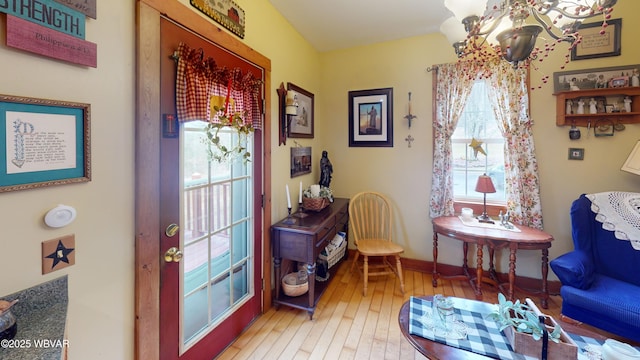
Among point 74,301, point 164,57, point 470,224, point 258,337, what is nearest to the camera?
point 74,301

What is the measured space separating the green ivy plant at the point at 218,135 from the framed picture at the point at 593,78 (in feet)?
9.30

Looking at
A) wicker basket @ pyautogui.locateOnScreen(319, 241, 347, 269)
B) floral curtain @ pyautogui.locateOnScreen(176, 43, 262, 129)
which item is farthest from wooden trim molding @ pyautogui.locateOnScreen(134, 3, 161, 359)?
wicker basket @ pyautogui.locateOnScreen(319, 241, 347, 269)

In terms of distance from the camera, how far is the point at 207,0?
1.62 m

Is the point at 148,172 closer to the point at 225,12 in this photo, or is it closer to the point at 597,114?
the point at 225,12

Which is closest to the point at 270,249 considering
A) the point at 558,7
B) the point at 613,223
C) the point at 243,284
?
the point at 243,284

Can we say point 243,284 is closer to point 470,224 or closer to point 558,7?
point 470,224

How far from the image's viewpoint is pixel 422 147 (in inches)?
121

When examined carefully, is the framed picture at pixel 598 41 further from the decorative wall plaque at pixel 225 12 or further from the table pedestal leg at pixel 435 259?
the decorative wall plaque at pixel 225 12

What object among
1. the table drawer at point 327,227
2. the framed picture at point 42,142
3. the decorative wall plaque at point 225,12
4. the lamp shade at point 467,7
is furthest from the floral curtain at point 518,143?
the framed picture at point 42,142

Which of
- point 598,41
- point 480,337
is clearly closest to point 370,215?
point 480,337

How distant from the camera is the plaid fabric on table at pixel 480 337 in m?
1.23

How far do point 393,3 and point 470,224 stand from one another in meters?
2.16

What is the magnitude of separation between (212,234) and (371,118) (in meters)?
2.30

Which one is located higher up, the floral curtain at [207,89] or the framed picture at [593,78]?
the framed picture at [593,78]
